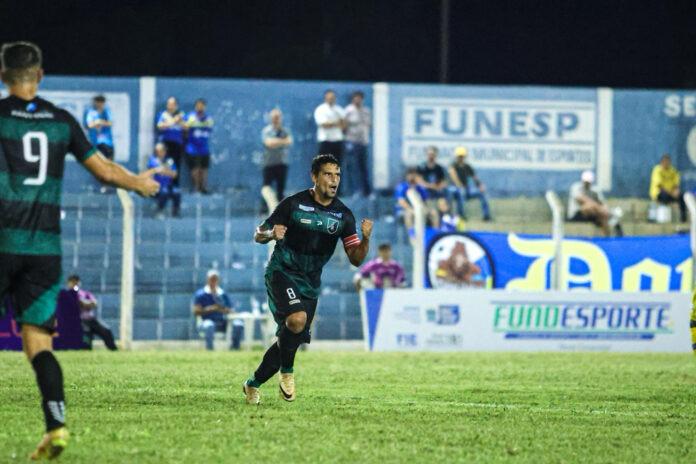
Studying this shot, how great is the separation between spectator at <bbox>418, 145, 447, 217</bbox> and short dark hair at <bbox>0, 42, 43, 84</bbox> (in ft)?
71.1

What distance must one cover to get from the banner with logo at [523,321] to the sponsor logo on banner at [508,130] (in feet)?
26.9

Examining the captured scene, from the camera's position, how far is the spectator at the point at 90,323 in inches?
977

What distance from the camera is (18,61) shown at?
347 inches

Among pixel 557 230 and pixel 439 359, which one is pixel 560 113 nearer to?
pixel 557 230

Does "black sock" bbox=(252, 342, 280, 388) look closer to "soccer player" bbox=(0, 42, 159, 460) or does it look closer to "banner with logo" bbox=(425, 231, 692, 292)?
"soccer player" bbox=(0, 42, 159, 460)

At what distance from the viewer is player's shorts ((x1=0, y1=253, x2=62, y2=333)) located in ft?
28.9

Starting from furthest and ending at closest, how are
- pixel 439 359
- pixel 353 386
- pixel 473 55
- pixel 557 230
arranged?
pixel 473 55 → pixel 557 230 → pixel 439 359 → pixel 353 386

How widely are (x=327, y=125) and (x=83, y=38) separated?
1366cm

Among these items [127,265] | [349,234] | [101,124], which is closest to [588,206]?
[101,124]

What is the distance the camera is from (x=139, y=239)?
3002 centimetres

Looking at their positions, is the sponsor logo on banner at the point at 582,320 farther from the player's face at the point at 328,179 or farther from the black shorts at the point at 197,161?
the player's face at the point at 328,179

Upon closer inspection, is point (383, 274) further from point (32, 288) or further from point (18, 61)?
point (18, 61)

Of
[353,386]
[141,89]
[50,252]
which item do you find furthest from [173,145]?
[50,252]

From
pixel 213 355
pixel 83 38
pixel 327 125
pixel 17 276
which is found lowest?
pixel 213 355
